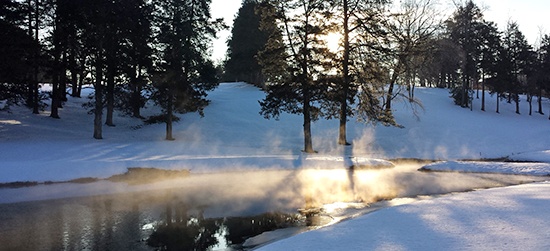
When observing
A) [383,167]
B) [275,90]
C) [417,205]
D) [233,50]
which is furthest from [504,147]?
[233,50]

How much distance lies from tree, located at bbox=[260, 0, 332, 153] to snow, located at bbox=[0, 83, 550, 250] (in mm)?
3835

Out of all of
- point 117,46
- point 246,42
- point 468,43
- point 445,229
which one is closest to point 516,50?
point 468,43

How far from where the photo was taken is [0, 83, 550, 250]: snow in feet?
28.4

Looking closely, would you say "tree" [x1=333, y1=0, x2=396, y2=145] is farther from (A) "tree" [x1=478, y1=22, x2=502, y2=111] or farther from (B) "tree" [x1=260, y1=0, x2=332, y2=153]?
(A) "tree" [x1=478, y1=22, x2=502, y2=111]

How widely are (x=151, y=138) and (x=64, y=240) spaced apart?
65.1ft

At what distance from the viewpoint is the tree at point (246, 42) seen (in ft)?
197

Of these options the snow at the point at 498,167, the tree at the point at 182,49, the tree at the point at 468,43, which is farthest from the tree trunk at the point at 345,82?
the tree at the point at 468,43

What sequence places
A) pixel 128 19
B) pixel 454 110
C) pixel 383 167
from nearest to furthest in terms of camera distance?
pixel 383 167 → pixel 128 19 → pixel 454 110

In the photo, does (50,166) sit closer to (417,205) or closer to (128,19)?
(128,19)

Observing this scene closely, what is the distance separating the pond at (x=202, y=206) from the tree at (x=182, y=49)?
32.3ft

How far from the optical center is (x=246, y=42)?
62.4 m

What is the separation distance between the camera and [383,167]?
2456 cm

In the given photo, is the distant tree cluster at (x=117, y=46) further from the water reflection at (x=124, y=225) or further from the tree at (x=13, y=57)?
the water reflection at (x=124, y=225)

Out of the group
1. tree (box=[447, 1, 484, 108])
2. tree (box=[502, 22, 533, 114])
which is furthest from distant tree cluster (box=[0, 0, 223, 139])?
tree (box=[502, 22, 533, 114])
